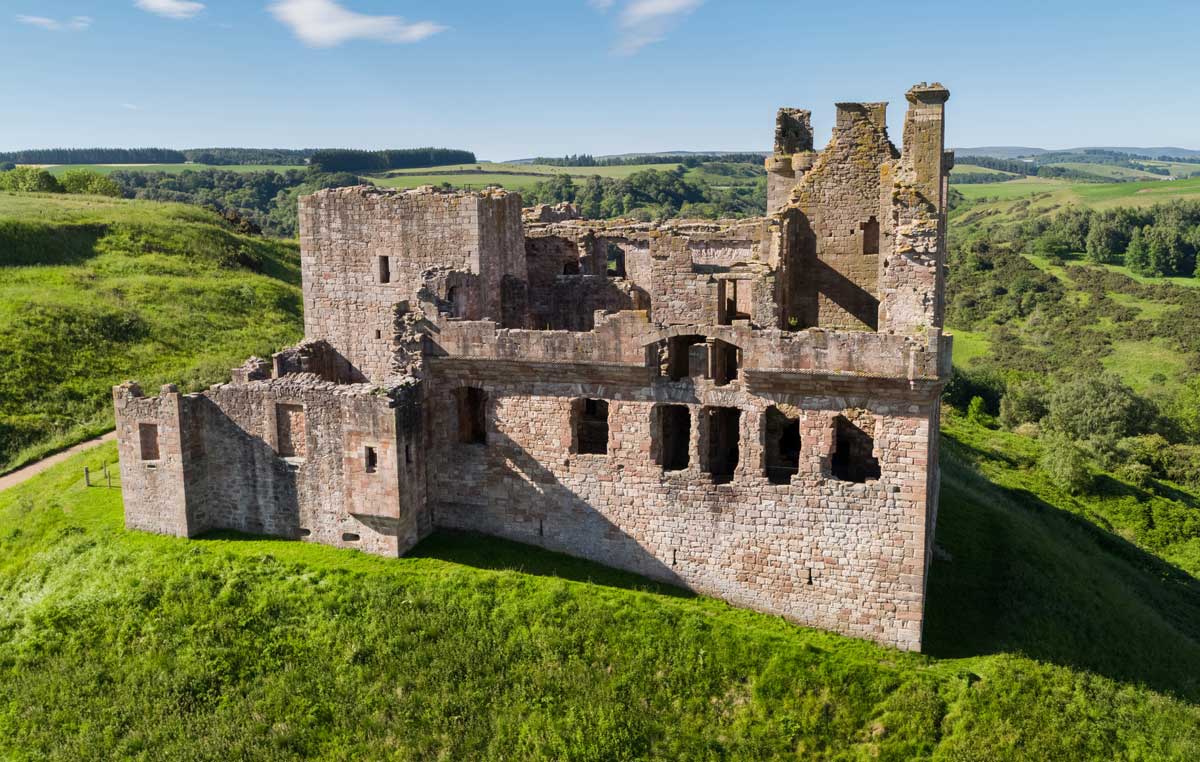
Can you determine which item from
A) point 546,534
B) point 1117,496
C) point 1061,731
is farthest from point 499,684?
point 1117,496

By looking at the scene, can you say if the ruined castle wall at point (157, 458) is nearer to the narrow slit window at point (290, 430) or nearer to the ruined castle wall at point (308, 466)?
the ruined castle wall at point (308, 466)

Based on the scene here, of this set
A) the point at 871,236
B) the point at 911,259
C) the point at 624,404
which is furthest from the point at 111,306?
the point at 911,259

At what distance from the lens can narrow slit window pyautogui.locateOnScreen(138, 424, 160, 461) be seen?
2266 cm

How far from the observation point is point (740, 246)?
27.0 meters

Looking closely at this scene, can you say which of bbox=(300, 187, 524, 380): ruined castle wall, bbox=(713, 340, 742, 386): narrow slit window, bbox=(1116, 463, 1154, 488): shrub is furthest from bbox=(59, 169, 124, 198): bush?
bbox=(713, 340, 742, 386): narrow slit window

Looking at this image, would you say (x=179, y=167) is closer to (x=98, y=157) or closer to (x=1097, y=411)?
(x=98, y=157)

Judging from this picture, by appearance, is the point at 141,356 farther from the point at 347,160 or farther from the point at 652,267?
the point at 347,160

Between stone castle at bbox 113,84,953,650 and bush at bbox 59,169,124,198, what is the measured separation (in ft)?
231

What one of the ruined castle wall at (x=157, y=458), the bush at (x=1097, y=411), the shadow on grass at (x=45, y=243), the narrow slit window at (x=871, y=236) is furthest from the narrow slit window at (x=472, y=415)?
the bush at (x=1097, y=411)

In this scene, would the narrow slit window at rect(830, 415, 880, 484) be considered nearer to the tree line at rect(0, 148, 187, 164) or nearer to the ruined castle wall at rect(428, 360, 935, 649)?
the ruined castle wall at rect(428, 360, 935, 649)

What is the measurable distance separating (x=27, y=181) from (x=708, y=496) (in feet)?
254

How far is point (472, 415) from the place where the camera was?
75.7 feet

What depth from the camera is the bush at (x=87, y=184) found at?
84831 millimetres

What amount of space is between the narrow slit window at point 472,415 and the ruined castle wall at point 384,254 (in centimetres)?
198
